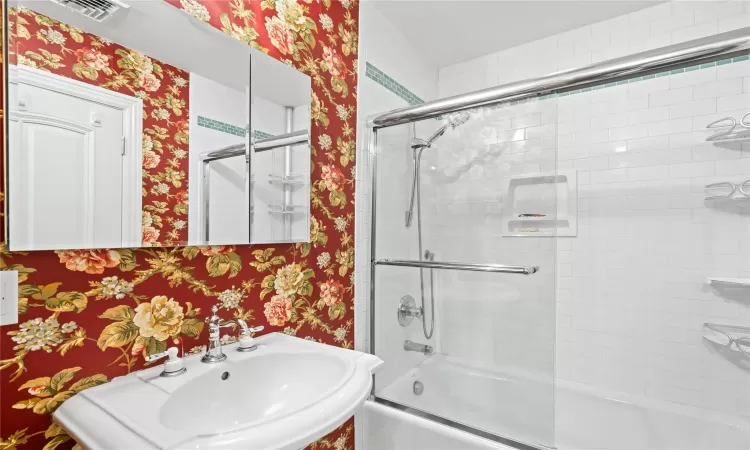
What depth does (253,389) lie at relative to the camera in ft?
3.64

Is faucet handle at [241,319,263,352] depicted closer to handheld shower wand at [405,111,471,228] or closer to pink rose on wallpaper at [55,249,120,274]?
pink rose on wallpaper at [55,249,120,274]

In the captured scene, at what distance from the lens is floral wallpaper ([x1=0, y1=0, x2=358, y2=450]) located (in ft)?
2.61

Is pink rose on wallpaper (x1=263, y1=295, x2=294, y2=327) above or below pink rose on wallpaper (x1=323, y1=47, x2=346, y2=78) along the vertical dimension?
below

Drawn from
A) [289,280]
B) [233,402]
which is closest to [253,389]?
[233,402]

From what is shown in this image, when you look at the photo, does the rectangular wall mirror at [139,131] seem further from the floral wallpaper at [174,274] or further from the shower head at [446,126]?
the shower head at [446,126]

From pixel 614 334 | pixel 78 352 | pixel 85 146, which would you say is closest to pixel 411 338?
pixel 614 334

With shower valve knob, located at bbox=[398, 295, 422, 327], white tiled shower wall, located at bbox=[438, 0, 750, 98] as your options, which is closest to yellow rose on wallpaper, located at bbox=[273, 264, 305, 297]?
shower valve knob, located at bbox=[398, 295, 422, 327]

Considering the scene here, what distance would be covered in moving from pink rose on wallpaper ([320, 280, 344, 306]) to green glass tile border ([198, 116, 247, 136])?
27.8 inches

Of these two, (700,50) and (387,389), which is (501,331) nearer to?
(387,389)

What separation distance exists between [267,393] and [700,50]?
5.45 feet

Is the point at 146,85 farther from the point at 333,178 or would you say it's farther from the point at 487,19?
the point at 487,19

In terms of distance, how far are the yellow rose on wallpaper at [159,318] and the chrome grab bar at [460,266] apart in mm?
1001

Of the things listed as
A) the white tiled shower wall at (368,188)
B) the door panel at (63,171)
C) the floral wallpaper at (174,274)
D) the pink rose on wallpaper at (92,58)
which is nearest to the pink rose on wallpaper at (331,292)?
the floral wallpaper at (174,274)

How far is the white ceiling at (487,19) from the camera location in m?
1.97
